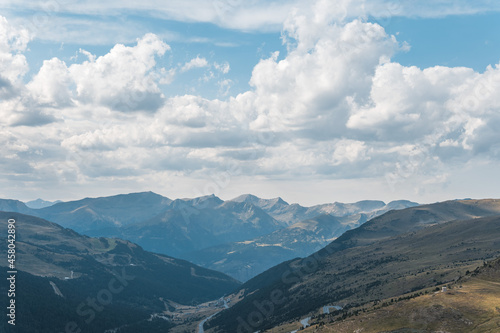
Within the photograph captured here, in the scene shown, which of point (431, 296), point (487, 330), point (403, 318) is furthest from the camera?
point (431, 296)

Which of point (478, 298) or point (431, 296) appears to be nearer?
point (478, 298)

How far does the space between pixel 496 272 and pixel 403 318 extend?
69321 mm

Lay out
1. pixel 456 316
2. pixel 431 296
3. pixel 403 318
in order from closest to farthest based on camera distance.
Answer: pixel 456 316 → pixel 403 318 → pixel 431 296

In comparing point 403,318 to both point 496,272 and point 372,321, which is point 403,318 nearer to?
point 372,321

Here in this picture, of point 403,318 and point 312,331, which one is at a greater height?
point 403,318

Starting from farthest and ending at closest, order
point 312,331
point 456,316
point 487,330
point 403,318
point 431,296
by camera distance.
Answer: point 312,331
point 431,296
point 403,318
point 456,316
point 487,330

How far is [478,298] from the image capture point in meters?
164

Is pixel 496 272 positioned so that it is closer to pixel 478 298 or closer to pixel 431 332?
pixel 478 298

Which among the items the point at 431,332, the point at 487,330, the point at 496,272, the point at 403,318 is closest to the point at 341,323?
the point at 403,318

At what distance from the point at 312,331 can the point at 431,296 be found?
5445 cm

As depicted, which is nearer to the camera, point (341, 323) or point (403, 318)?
point (403, 318)

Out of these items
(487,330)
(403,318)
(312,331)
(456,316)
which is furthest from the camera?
(312,331)

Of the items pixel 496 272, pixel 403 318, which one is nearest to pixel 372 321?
pixel 403 318

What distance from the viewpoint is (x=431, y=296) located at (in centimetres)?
17475
